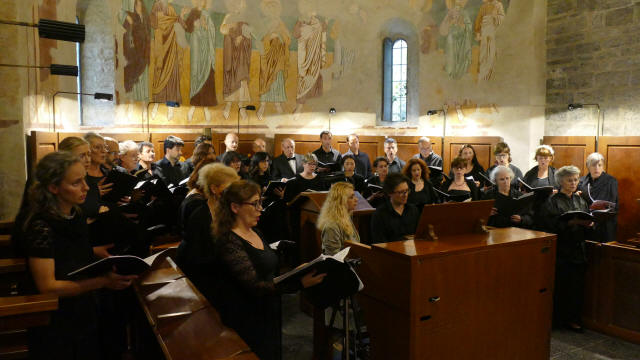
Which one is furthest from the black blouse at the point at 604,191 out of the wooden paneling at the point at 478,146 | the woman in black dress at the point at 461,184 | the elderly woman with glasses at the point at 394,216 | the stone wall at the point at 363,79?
the elderly woman with glasses at the point at 394,216

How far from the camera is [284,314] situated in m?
5.69

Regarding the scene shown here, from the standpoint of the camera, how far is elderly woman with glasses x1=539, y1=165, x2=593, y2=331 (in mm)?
5293

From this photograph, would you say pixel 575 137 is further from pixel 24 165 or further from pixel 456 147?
pixel 24 165

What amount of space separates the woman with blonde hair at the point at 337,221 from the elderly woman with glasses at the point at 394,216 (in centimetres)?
22

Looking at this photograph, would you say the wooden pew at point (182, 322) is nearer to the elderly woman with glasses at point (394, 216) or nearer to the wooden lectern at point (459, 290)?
the wooden lectern at point (459, 290)

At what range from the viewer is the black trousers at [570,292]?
5324 millimetres

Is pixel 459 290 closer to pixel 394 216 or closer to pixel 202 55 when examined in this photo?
pixel 394 216

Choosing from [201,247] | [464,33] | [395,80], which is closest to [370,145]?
[395,80]

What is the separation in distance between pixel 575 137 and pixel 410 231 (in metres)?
6.58

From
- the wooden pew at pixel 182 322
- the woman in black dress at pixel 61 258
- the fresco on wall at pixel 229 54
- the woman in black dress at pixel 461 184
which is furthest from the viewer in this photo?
the fresco on wall at pixel 229 54

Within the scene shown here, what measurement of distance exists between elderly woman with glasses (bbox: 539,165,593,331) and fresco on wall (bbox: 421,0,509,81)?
6.04 metres

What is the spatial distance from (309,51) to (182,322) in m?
9.94

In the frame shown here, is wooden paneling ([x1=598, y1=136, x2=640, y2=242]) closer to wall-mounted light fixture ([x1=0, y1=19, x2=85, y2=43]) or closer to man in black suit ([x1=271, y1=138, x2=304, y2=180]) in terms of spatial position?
man in black suit ([x1=271, y1=138, x2=304, y2=180])

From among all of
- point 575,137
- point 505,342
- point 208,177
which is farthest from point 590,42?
point 208,177
